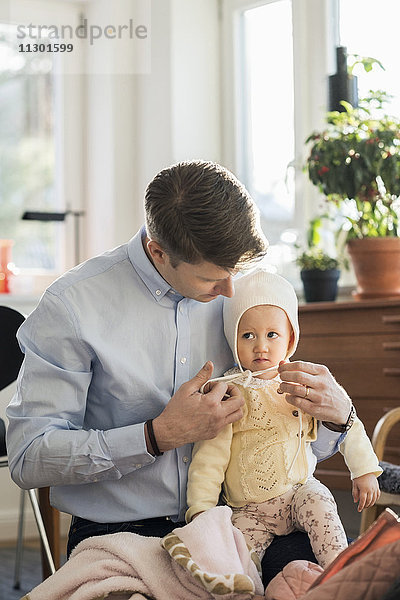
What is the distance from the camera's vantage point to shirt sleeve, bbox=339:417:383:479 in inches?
63.3

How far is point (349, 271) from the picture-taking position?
3.50 metres

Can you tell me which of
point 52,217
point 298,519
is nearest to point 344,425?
point 298,519

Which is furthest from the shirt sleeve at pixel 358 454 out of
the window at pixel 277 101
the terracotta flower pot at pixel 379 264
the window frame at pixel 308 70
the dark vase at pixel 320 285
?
the window frame at pixel 308 70

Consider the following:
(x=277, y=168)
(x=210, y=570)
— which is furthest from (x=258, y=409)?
(x=277, y=168)

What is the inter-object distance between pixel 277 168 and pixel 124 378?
257 cm

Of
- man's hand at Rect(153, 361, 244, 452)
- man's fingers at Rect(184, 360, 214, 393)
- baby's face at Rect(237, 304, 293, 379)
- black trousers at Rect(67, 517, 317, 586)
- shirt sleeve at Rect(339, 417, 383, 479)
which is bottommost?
black trousers at Rect(67, 517, 317, 586)

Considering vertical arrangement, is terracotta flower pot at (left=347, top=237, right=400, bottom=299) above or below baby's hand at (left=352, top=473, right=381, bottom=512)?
above

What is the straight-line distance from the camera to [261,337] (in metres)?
1.65

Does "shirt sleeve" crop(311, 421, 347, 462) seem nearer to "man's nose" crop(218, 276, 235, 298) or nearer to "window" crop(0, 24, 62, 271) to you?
"man's nose" crop(218, 276, 235, 298)

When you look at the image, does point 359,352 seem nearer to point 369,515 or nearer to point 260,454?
point 369,515

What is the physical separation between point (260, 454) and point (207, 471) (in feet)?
0.36

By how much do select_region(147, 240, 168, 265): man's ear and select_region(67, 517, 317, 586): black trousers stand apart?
0.48 m

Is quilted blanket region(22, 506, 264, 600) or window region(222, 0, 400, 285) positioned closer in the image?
quilted blanket region(22, 506, 264, 600)

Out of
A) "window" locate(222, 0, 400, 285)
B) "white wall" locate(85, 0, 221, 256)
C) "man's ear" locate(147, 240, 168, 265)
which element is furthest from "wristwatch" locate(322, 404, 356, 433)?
"white wall" locate(85, 0, 221, 256)
